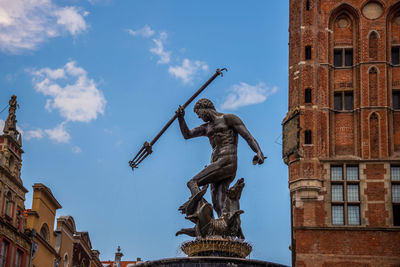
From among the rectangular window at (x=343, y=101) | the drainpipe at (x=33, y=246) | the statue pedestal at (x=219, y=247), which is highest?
the rectangular window at (x=343, y=101)

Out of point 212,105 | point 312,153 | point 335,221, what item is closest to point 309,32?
point 312,153

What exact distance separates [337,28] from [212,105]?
35256mm

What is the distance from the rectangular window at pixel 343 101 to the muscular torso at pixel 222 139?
33216 mm

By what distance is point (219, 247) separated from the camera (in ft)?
57.8

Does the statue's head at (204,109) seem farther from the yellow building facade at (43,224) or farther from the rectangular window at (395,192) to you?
the rectangular window at (395,192)

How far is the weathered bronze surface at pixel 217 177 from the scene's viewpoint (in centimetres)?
1795

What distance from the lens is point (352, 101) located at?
5138cm

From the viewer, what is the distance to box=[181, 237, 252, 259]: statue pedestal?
57.7ft

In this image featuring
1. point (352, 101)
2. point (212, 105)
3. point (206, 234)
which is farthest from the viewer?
point (352, 101)

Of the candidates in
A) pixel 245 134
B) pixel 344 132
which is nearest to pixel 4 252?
pixel 344 132

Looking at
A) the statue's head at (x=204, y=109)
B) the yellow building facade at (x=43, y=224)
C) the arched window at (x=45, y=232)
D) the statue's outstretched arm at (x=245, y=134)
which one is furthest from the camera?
the arched window at (x=45, y=232)

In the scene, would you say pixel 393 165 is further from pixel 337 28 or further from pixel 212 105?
pixel 212 105

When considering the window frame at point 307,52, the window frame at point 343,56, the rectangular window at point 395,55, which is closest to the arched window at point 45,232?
the window frame at point 307,52

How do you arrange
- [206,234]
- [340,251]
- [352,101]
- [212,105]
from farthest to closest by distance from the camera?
1. [352,101]
2. [340,251]
3. [212,105]
4. [206,234]
